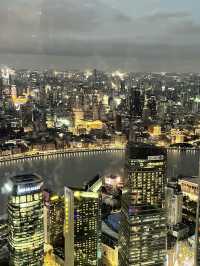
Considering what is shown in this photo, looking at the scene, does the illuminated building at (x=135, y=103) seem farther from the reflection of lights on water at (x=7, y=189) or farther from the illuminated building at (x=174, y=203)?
the reflection of lights on water at (x=7, y=189)

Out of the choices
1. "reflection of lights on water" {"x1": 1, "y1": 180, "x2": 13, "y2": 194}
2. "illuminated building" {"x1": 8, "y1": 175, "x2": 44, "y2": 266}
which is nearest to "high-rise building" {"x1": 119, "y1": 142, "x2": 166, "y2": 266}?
"illuminated building" {"x1": 8, "y1": 175, "x2": 44, "y2": 266}

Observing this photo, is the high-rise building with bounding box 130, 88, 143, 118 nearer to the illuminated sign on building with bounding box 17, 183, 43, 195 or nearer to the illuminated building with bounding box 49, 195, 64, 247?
the illuminated building with bounding box 49, 195, 64, 247

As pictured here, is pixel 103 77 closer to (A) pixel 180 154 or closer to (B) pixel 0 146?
(A) pixel 180 154

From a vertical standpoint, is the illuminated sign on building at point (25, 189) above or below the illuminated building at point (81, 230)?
above

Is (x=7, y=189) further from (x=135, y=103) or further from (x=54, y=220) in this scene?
(x=135, y=103)

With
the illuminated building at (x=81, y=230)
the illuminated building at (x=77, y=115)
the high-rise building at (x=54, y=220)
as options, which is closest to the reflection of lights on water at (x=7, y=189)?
the high-rise building at (x=54, y=220)
